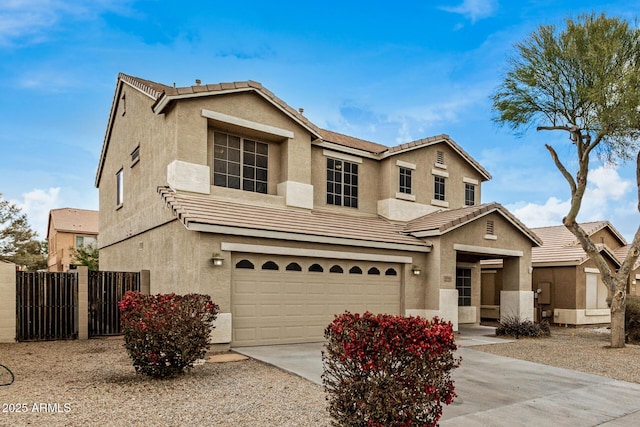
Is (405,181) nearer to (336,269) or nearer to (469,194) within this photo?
(469,194)

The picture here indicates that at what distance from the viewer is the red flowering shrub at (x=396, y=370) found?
4973mm

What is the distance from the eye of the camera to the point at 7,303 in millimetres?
13273

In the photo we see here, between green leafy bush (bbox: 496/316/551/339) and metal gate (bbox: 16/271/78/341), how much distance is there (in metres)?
13.9

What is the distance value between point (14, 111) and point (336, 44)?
11135 millimetres

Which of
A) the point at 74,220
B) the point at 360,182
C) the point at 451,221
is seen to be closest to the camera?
the point at 451,221

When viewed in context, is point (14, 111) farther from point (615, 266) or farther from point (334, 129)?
point (615, 266)

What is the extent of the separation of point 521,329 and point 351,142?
9.26 metres

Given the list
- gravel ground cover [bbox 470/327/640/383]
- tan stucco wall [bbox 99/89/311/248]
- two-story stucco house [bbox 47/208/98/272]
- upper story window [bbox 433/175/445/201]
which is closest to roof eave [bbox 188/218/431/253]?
tan stucco wall [bbox 99/89/311/248]

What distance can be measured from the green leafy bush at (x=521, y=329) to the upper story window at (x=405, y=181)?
6.03 meters

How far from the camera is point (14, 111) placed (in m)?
16.2

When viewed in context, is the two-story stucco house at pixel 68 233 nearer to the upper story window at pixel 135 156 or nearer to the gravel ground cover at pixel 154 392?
the upper story window at pixel 135 156

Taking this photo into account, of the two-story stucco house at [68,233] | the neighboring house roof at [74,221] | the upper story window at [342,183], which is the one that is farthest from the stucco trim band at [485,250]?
the neighboring house roof at [74,221]

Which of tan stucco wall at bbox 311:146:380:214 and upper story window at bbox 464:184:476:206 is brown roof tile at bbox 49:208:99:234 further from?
upper story window at bbox 464:184:476:206

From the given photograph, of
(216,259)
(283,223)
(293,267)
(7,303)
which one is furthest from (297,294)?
(7,303)
